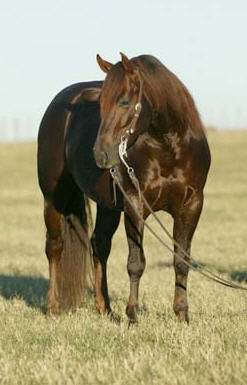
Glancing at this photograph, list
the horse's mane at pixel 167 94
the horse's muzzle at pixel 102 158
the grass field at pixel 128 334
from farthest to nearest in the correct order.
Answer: the horse's mane at pixel 167 94
the horse's muzzle at pixel 102 158
the grass field at pixel 128 334

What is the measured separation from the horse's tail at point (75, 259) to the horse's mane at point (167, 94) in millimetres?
2456

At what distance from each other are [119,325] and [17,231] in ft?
59.7

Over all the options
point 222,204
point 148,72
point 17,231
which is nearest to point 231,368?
point 148,72

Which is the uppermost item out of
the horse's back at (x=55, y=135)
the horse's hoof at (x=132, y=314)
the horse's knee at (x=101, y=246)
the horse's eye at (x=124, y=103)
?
the horse's eye at (x=124, y=103)

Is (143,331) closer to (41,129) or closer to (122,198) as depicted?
(122,198)

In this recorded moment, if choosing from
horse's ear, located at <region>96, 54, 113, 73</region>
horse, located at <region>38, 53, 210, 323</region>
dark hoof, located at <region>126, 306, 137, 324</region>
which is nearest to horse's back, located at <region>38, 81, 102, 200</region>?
horse, located at <region>38, 53, 210, 323</region>

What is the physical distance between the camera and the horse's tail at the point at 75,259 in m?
8.91

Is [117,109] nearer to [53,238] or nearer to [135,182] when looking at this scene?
[135,182]

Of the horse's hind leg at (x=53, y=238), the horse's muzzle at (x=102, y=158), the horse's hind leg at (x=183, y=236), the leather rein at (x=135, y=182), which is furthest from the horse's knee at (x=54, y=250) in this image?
the horse's muzzle at (x=102, y=158)

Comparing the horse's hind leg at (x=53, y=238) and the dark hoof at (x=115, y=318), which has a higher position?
the horse's hind leg at (x=53, y=238)

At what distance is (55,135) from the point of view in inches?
360

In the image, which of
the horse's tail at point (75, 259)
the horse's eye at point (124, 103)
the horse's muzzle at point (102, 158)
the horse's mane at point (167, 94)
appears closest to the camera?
the horse's muzzle at point (102, 158)

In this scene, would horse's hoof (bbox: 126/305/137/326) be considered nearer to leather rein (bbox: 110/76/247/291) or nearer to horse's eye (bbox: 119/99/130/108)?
leather rein (bbox: 110/76/247/291)

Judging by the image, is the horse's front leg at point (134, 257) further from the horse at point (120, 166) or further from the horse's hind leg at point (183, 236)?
the horse's hind leg at point (183, 236)
